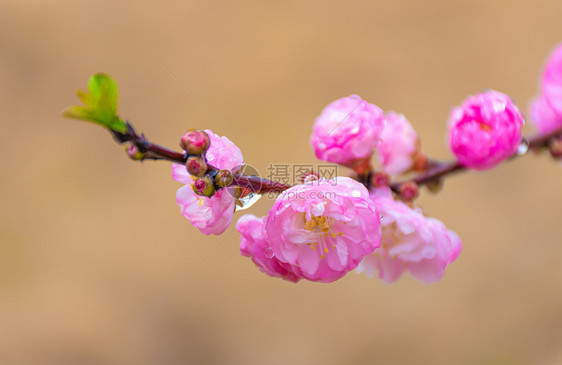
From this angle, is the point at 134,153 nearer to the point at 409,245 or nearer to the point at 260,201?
the point at 409,245

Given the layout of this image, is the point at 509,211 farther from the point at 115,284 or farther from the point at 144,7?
the point at 144,7

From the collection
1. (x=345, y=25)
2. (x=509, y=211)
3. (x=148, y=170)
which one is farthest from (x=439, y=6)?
(x=148, y=170)

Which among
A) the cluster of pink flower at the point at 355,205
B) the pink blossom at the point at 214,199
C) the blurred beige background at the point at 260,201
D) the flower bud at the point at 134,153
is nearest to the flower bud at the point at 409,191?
the cluster of pink flower at the point at 355,205

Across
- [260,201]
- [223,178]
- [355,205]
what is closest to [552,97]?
[355,205]

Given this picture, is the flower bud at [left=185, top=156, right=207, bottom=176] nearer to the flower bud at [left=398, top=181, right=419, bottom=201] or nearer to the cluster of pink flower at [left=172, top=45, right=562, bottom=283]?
the cluster of pink flower at [left=172, top=45, right=562, bottom=283]

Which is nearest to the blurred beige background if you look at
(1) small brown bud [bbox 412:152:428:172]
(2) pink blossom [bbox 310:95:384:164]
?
(1) small brown bud [bbox 412:152:428:172]

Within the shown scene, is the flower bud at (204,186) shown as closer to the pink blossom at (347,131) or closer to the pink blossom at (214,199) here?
the pink blossom at (214,199)
